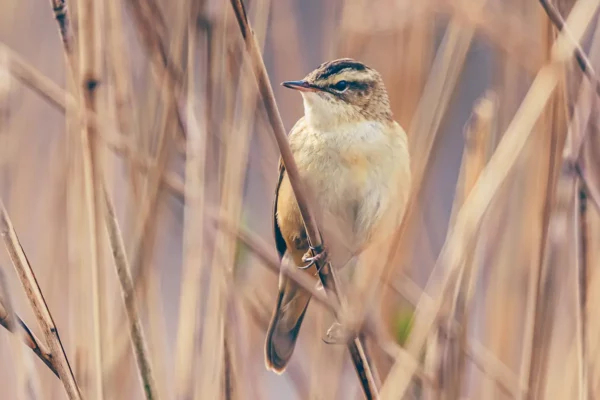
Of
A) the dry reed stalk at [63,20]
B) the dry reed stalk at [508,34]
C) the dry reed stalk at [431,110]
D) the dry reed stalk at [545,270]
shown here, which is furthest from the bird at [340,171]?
the dry reed stalk at [63,20]

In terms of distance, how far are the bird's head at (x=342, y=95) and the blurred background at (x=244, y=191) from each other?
0.19 ft

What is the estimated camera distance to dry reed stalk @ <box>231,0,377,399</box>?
A: 1065 millimetres

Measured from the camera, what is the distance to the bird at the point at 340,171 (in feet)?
6.41

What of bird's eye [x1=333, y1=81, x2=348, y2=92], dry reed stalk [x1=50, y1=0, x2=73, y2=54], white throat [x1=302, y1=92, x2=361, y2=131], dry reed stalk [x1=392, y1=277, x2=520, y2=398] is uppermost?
dry reed stalk [x1=50, y1=0, x2=73, y2=54]

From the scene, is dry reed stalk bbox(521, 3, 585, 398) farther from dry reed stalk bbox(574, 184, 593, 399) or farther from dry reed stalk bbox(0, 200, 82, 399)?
dry reed stalk bbox(0, 200, 82, 399)

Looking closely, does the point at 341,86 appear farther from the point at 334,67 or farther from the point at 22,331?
the point at 22,331

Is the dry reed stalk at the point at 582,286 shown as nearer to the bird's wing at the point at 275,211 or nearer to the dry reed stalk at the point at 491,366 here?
the dry reed stalk at the point at 491,366

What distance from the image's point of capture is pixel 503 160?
1.38 meters

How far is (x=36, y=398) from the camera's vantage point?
4.70 feet

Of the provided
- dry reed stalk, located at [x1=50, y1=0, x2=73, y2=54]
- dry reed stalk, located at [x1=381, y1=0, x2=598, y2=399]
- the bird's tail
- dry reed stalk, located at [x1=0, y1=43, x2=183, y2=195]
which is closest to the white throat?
the bird's tail

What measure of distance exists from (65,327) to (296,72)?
1044mm

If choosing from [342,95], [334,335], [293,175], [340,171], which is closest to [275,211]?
[340,171]

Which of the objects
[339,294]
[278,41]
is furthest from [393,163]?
[339,294]

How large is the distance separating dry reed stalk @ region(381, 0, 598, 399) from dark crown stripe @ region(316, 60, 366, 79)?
23.2 inches
